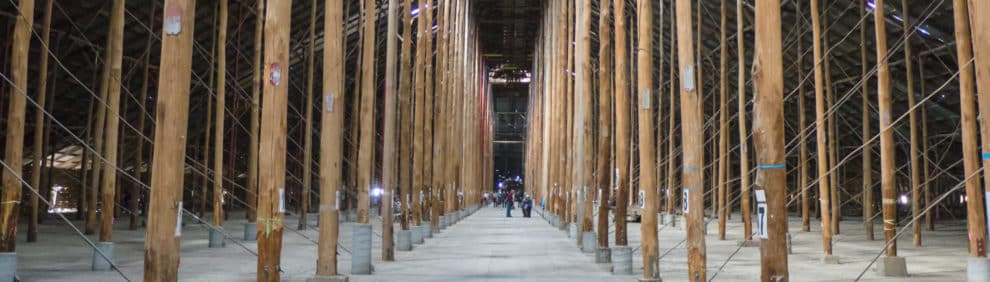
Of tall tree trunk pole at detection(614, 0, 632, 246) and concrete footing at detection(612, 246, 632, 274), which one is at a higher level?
tall tree trunk pole at detection(614, 0, 632, 246)

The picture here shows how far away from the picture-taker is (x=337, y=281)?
27.9ft

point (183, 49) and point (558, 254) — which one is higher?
point (183, 49)

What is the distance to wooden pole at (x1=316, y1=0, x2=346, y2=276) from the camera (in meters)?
8.69

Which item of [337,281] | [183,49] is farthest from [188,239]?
[183,49]

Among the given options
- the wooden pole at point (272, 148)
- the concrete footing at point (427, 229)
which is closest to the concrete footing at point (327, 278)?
the wooden pole at point (272, 148)

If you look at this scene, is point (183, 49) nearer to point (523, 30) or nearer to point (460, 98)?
point (460, 98)

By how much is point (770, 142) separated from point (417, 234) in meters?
12.4

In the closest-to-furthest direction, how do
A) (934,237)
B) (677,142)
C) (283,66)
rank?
(283,66)
(934,237)
(677,142)

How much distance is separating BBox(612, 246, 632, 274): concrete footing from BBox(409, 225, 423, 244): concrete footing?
6.71 metres

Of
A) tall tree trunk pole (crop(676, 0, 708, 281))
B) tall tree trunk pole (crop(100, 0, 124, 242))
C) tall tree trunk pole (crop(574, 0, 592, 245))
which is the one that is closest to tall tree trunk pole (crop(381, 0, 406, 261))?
tall tree trunk pole (crop(574, 0, 592, 245))

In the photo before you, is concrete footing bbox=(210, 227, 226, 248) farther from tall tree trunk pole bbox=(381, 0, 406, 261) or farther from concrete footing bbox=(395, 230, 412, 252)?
tall tree trunk pole bbox=(381, 0, 406, 261)

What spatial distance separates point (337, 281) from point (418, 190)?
9.01m

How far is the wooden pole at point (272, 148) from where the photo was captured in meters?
7.02

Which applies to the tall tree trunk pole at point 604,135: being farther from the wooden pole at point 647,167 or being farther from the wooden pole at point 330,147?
the wooden pole at point 330,147
